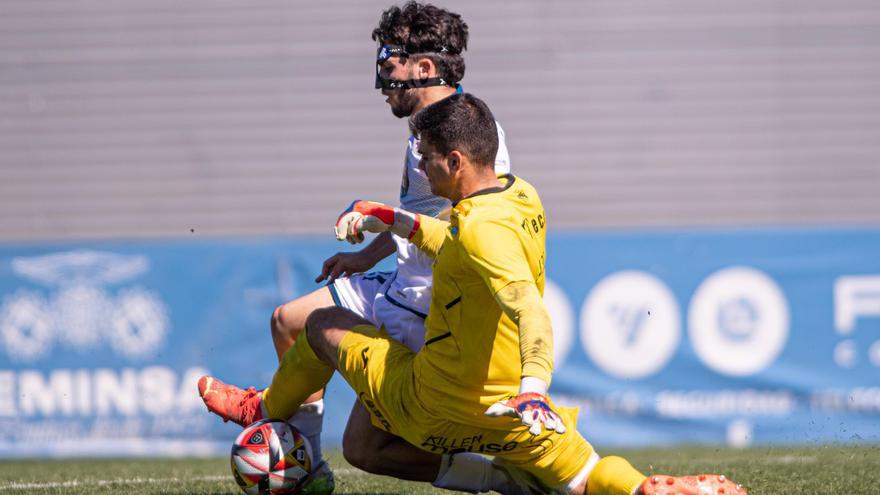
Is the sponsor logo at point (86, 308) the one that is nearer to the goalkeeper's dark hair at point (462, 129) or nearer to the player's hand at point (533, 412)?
the goalkeeper's dark hair at point (462, 129)

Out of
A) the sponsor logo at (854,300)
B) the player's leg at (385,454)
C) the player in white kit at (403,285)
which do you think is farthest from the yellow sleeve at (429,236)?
the sponsor logo at (854,300)

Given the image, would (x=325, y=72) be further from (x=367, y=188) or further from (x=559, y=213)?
(x=559, y=213)

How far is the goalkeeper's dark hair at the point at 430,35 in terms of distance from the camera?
5.16m

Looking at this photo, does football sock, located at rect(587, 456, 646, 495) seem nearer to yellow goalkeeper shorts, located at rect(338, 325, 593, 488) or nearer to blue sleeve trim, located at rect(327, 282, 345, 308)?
yellow goalkeeper shorts, located at rect(338, 325, 593, 488)

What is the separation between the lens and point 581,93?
1257 cm

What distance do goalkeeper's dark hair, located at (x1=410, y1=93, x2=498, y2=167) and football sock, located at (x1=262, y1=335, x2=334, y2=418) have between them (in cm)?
115

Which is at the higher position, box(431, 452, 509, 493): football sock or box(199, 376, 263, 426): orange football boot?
box(199, 376, 263, 426): orange football boot

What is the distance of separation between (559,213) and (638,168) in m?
0.94

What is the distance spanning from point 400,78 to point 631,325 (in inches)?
210

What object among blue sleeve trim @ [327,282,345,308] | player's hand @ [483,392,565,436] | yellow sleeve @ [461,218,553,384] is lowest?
blue sleeve trim @ [327,282,345,308]

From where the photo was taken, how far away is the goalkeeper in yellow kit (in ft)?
13.5

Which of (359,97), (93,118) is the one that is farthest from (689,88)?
(93,118)

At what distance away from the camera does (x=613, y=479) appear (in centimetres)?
436

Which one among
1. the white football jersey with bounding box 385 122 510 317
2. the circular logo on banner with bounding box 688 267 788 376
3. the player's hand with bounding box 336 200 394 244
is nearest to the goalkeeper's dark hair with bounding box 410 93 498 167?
the player's hand with bounding box 336 200 394 244
